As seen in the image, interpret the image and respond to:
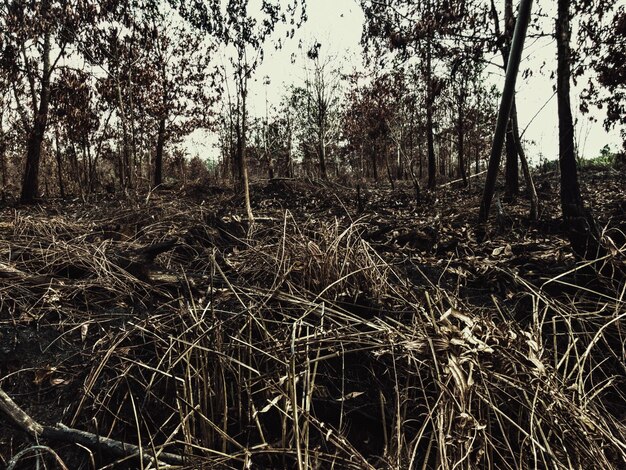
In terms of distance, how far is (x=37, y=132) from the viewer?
10.8m

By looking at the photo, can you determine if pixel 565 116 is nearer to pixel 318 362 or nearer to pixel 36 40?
pixel 318 362

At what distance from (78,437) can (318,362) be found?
96 cm

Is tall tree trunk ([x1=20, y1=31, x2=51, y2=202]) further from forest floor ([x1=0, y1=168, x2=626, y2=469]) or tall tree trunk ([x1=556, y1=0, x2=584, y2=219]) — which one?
tall tree trunk ([x1=556, y1=0, x2=584, y2=219])

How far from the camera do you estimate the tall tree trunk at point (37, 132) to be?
1062cm

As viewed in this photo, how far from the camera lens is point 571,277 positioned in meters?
2.33

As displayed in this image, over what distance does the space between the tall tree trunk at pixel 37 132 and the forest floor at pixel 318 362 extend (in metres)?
9.65

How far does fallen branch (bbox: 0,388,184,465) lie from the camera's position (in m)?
1.25

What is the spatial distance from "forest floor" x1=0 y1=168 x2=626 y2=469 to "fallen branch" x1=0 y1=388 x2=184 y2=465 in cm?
4

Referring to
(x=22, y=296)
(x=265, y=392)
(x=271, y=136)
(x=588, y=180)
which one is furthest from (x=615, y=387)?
(x=271, y=136)

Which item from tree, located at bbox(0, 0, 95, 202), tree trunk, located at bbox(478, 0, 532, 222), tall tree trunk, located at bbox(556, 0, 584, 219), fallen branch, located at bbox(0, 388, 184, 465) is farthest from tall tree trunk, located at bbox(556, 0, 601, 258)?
tree, located at bbox(0, 0, 95, 202)

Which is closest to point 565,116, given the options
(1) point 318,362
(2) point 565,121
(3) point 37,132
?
(2) point 565,121

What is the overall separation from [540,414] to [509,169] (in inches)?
333

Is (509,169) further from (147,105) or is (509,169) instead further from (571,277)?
(147,105)

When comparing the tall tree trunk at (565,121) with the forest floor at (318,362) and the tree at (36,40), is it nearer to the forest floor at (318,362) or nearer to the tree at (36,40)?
the forest floor at (318,362)
